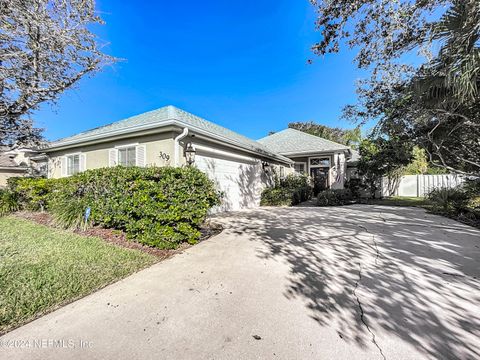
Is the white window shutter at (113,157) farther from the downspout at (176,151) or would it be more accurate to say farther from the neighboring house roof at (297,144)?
the neighboring house roof at (297,144)

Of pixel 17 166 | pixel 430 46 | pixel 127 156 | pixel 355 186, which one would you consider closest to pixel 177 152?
pixel 127 156

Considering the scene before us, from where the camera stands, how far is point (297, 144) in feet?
53.3

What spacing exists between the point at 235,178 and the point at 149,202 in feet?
18.8

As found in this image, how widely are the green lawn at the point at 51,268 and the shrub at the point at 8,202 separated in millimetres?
3974

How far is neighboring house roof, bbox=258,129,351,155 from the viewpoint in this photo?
14.6m

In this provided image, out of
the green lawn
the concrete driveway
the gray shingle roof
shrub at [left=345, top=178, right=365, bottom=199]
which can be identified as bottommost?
the concrete driveway

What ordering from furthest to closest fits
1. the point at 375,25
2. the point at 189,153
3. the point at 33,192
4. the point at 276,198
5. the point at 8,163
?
the point at 8,163
the point at 276,198
the point at 33,192
the point at 189,153
the point at 375,25

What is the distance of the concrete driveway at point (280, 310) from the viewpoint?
200 centimetres

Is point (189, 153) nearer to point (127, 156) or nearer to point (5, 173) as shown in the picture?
point (127, 156)

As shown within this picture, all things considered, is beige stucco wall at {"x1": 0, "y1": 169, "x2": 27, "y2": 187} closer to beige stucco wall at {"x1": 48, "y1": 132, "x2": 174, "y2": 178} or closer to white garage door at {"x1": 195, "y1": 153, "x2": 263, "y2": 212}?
beige stucco wall at {"x1": 48, "y1": 132, "x2": 174, "y2": 178}

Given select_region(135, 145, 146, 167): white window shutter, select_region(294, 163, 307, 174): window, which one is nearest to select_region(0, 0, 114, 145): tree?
select_region(135, 145, 146, 167): white window shutter

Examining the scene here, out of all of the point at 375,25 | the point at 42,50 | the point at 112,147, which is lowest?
the point at 112,147

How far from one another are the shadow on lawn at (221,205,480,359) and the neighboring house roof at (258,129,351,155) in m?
8.97

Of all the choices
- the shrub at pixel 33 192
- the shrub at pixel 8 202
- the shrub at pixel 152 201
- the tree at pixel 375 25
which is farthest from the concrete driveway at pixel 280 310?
the shrub at pixel 8 202
